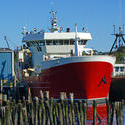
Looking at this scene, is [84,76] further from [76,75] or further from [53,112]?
[53,112]

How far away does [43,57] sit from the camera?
107 ft

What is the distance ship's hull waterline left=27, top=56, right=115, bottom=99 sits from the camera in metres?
26.4

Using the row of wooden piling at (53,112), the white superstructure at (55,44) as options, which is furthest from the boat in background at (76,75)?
the row of wooden piling at (53,112)

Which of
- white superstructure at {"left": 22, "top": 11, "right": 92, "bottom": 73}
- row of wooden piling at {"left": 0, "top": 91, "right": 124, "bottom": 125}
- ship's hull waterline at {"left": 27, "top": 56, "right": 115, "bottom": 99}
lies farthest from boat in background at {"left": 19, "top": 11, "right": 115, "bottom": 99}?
row of wooden piling at {"left": 0, "top": 91, "right": 124, "bottom": 125}

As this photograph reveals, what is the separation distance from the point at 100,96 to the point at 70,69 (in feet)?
10.8

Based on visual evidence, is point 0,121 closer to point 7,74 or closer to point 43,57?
point 43,57

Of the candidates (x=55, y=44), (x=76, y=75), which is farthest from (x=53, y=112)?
(x=55, y=44)

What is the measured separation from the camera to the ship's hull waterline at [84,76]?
26438mm

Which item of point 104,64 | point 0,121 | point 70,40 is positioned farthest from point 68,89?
point 0,121

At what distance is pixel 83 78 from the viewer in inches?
1049

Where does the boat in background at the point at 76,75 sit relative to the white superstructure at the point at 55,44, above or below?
below

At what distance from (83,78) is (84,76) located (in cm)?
18

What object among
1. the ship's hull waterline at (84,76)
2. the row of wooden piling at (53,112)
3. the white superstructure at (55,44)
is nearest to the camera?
the row of wooden piling at (53,112)

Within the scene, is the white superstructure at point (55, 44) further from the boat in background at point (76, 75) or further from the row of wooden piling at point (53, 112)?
the row of wooden piling at point (53, 112)
